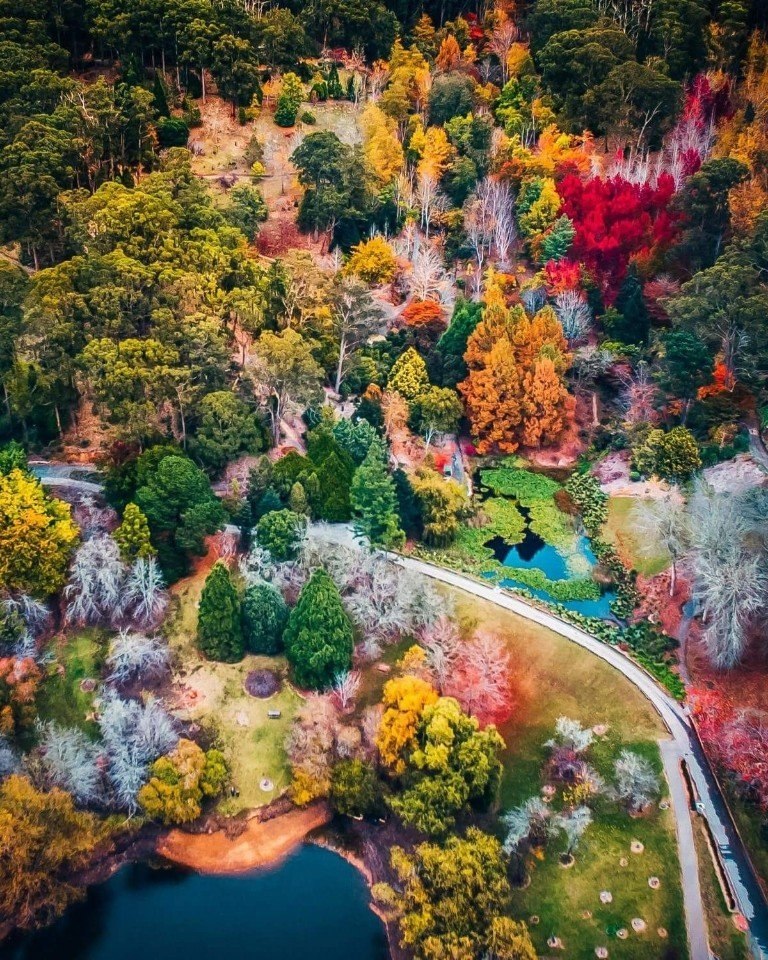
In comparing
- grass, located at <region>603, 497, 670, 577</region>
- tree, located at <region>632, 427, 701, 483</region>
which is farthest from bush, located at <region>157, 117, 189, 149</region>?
grass, located at <region>603, 497, 670, 577</region>

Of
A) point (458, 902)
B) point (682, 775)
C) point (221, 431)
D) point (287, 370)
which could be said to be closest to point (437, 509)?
point (287, 370)

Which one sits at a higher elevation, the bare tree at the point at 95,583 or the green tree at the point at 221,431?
the green tree at the point at 221,431

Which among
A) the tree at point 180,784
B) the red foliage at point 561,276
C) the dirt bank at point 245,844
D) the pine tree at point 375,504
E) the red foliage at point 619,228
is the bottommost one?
the dirt bank at point 245,844

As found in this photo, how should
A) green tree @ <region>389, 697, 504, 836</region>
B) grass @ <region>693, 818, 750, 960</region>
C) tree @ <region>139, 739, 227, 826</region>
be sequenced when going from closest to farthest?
grass @ <region>693, 818, 750, 960</region> → green tree @ <region>389, 697, 504, 836</region> → tree @ <region>139, 739, 227, 826</region>

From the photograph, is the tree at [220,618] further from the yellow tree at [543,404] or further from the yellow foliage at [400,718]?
the yellow tree at [543,404]

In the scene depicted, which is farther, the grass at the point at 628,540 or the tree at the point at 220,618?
the grass at the point at 628,540

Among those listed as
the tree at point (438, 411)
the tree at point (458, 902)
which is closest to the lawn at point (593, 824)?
the tree at point (458, 902)

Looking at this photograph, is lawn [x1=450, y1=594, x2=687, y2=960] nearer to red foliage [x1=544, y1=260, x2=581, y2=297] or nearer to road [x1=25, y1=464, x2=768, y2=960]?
road [x1=25, y1=464, x2=768, y2=960]

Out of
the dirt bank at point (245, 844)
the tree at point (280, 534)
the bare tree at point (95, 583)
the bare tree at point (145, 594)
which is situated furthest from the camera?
the tree at point (280, 534)
